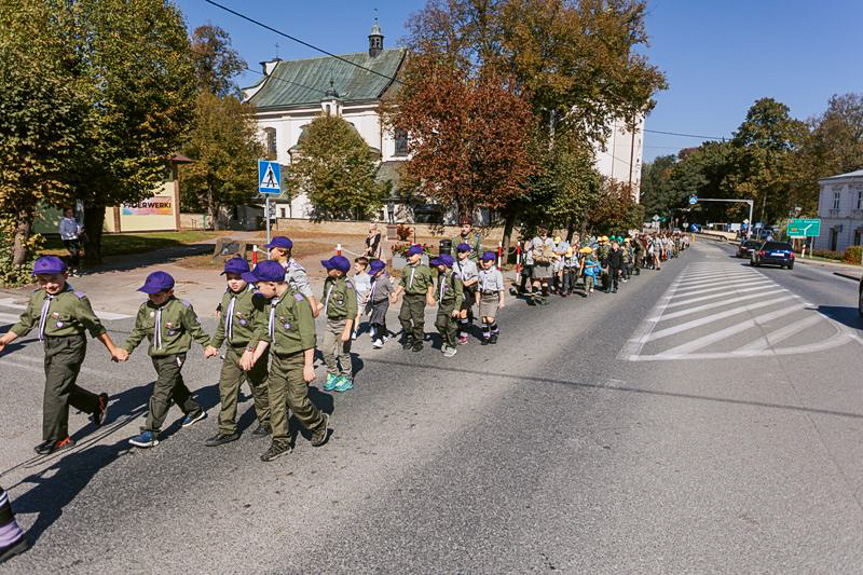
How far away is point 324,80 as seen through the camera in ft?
209

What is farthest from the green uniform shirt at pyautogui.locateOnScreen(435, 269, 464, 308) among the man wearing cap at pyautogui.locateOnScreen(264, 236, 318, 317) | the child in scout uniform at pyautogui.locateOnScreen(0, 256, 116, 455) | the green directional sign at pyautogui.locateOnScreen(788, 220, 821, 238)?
the green directional sign at pyautogui.locateOnScreen(788, 220, 821, 238)

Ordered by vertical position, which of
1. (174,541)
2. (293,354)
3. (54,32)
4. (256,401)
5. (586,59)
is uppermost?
(586,59)

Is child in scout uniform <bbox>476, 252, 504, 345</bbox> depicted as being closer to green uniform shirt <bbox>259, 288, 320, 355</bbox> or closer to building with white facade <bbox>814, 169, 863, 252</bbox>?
green uniform shirt <bbox>259, 288, 320, 355</bbox>

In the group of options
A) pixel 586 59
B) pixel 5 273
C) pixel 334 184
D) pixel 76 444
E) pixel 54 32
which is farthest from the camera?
pixel 334 184

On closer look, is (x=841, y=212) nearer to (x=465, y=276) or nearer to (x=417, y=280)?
(x=465, y=276)

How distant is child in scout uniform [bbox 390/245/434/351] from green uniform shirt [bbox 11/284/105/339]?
4526 millimetres

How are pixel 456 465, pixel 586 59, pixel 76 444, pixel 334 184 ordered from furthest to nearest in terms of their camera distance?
pixel 334 184 → pixel 586 59 → pixel 76 444 → pixel 456 465

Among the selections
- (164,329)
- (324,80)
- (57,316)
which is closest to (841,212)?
(324,80)

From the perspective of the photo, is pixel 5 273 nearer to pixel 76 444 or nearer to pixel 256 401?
A: pixel 76 444

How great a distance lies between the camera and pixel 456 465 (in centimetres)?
500

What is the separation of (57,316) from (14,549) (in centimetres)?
220

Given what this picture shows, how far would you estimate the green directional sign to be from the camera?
46.0 meters

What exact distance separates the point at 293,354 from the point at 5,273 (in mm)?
13570

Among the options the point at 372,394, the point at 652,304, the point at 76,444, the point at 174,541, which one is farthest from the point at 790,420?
the point at 652,304
